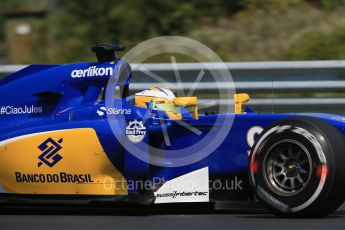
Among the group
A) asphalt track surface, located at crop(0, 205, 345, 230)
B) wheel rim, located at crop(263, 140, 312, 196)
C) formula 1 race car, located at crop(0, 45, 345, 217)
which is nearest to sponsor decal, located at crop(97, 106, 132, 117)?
formula 1 race car, located at crop(0, 45, 345, 217)

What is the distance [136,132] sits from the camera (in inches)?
264

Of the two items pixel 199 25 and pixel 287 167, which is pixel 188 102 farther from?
pixel 199 25

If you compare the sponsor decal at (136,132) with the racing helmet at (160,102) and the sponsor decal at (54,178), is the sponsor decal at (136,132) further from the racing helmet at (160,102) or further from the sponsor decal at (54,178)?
the sponsor decal at (54,178)

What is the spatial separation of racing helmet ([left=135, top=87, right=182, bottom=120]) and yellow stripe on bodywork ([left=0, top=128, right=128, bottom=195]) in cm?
61

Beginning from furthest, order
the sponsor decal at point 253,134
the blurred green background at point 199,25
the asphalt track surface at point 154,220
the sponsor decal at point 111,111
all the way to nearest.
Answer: the blurred green background at point 199,25
the sponsor decal at point 111,111
the sponsor decal at point 253,134
the asphalt track surface at point 154,220

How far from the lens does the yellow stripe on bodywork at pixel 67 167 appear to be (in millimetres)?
6730

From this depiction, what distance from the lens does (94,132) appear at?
673 cm

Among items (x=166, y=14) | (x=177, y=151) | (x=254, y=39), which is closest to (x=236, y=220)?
(x=177, y=151)

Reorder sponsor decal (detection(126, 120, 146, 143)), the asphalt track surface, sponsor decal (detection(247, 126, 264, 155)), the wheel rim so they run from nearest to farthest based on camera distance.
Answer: the asphalt track surface → the wheel rim → sponsor decal (detection(247, 126, 264, 155)) → sponsor decal (detection(126, 120, 146, 143))

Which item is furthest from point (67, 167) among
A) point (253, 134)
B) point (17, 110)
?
point (253, 134)

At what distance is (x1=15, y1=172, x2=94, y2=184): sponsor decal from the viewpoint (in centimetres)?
676

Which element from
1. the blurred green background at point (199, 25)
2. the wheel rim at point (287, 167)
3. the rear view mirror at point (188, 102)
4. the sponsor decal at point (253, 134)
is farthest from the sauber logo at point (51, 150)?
the blurred green background at point (199, 25)

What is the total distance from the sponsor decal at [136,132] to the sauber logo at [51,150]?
577 millimetres

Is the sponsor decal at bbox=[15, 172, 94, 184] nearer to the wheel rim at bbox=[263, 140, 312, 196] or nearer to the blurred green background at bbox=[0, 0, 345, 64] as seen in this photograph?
the wheel rim at bbox=[263, 140, 312, 196]
